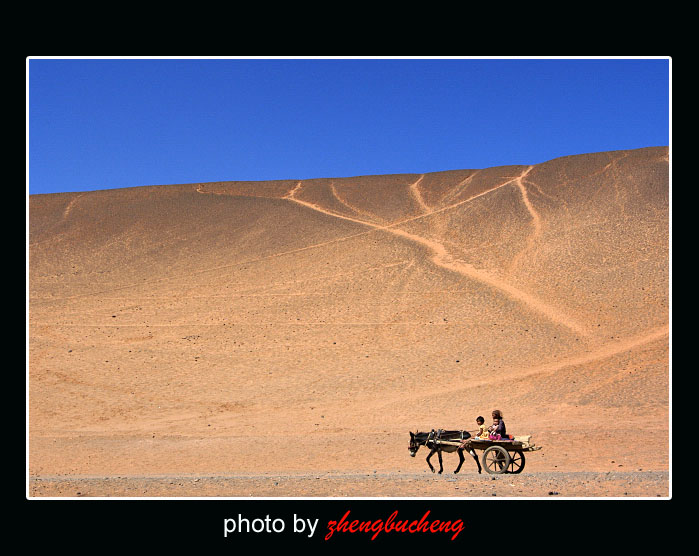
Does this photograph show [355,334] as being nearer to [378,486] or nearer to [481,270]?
[481,270]

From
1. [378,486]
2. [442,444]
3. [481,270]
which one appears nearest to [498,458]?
[442,444]

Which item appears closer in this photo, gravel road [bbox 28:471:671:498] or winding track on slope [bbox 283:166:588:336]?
gravel road [bbox 28:471:671:498]

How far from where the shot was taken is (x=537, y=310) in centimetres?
2700

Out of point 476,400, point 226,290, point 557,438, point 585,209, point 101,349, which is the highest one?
point 585,209

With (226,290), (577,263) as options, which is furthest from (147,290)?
(577,263)

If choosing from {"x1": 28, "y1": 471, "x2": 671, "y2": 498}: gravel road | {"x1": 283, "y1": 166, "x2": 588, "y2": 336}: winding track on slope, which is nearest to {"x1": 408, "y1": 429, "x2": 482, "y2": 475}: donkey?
{"x1": 28, "y1": 471, "x2": 671, "y2": 498}: gravel road

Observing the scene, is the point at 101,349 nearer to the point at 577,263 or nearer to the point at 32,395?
the point at 32,395

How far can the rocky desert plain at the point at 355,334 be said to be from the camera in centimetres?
1309

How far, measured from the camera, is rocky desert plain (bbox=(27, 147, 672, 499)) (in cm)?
1309

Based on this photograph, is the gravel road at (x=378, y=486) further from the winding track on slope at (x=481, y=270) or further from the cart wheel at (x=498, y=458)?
the winding track on slope at (x=481, y=270)

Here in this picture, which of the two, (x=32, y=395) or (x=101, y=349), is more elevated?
(x=101, y=349)

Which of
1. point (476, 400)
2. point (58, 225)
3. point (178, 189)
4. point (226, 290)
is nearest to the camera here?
point (476, 400)

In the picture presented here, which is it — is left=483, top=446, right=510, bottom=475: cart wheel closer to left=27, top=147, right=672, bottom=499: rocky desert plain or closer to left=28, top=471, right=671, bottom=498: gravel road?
left=28, top=471, right=671, bottom=498: gravel road

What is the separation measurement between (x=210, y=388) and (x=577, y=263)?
17775mm
